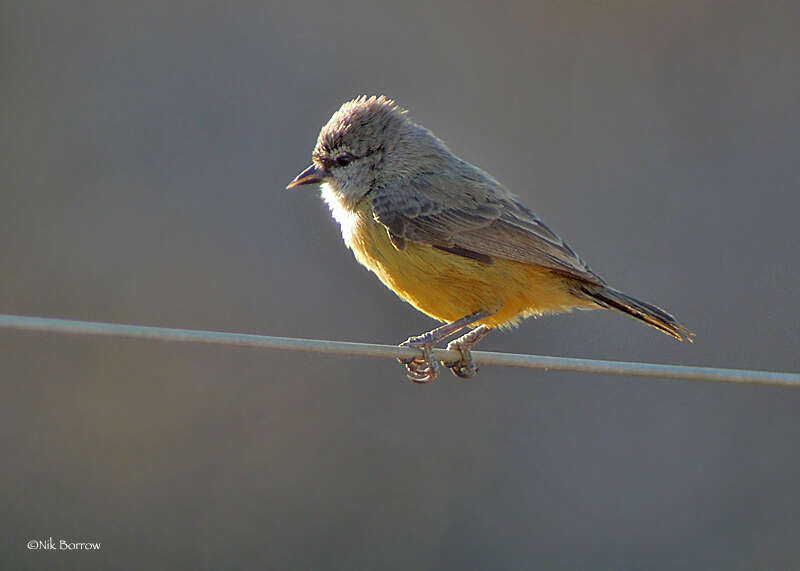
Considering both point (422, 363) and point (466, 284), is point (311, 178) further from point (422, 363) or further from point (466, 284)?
point (422, 363)

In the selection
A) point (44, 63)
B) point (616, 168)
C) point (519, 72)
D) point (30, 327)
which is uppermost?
point (519, 72)

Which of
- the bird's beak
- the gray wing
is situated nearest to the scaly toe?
the gray wing

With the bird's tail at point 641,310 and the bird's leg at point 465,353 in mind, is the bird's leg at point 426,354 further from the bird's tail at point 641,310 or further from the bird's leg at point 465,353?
the bird's tail at point 641,310

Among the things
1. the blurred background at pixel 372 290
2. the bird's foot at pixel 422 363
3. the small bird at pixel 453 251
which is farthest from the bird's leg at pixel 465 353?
the blurred background at pixel 372 290

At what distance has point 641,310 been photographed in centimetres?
493

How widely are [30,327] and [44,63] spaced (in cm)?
644

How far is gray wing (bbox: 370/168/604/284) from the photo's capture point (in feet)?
17.2

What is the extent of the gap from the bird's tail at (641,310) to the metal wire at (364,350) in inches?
40.5

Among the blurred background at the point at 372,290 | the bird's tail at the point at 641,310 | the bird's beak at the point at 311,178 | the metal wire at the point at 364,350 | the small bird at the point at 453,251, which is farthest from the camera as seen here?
the blurred background at the point at 372,290

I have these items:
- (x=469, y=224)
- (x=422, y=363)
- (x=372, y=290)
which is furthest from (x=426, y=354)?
(x=372, y=290)

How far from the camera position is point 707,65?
9508mm

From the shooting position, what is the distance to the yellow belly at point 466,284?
5.16m

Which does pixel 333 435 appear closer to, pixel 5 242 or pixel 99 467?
pixel 99 467

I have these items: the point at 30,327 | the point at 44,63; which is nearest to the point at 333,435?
the point at 44,63
